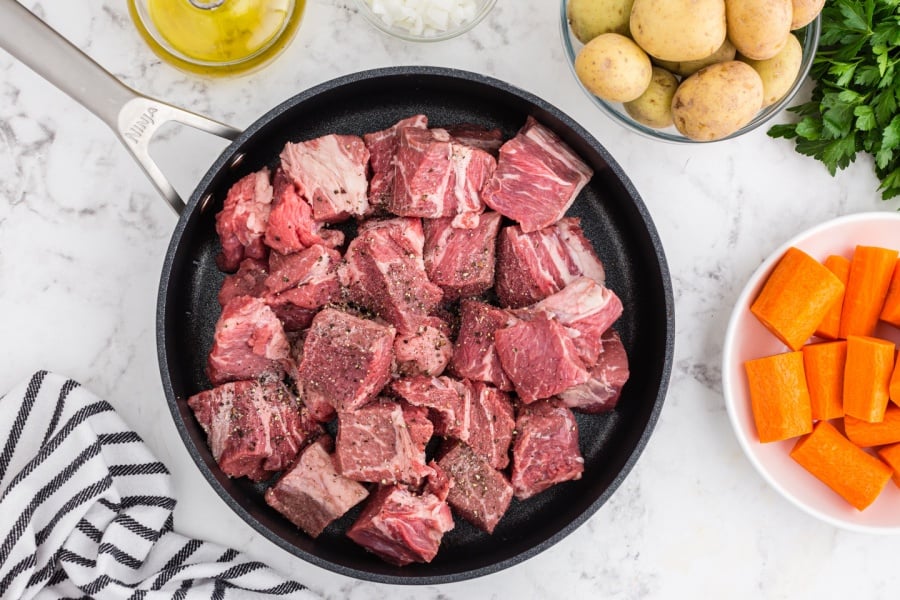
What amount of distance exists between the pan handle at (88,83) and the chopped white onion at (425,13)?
730mm

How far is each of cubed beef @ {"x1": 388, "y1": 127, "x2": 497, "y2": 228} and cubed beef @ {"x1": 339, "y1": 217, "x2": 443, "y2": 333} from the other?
82mm

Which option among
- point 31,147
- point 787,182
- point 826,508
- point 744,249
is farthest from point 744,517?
point 31,147

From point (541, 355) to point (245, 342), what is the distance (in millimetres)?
980

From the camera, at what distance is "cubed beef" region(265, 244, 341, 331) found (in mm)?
2596

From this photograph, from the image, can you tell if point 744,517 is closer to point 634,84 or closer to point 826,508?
point 826,508

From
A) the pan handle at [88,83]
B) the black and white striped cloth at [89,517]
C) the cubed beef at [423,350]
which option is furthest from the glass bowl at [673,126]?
the black and white striped cloth at [89,517]

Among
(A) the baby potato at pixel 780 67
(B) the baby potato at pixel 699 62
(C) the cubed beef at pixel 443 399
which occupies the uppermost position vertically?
(B) the baby potato at pixel 699 62

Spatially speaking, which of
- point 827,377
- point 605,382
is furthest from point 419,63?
point 827,377

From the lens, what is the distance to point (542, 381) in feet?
8.52

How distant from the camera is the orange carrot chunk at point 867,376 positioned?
8.76ft

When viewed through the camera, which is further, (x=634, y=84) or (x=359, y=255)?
(x=359, y=255)

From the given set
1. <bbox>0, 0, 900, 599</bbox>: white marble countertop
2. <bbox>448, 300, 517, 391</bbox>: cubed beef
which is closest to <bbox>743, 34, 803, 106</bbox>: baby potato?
<bbox>0, 0, 900, 599</bbox>: white marble countertop

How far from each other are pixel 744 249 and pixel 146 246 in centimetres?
225

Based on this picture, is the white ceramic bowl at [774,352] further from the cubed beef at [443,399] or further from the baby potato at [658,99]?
the cubed beef at [443,399]
